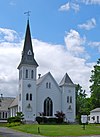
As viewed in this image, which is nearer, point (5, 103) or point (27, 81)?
point (27, 81)

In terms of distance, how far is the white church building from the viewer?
80000mm

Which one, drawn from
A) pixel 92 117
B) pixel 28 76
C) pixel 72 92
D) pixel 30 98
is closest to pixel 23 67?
pixel 28 76

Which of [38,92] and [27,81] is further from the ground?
[27,81]

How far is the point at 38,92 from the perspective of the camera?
3231 inches

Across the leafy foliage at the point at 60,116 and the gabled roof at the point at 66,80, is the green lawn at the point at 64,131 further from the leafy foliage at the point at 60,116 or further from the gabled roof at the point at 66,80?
the gabled roof at the point at 66,80

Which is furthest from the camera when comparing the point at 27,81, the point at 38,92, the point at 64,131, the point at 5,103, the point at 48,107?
the point at 5,103

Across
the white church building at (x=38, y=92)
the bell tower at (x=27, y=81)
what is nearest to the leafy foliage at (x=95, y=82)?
the white church building at (x=38, y=92)

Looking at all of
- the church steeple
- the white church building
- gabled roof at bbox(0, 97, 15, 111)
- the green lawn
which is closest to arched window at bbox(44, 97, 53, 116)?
the white church building

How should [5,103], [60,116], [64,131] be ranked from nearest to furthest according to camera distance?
[64,131]
[60,116]
[5,103]

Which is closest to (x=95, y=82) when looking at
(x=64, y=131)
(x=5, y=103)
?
(x=5, y=103)

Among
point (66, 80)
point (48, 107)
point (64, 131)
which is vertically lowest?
point (64, 131)

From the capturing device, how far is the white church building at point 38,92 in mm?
80000

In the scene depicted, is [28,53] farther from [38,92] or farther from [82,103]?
[82,103]

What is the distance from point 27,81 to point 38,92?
3.89m
